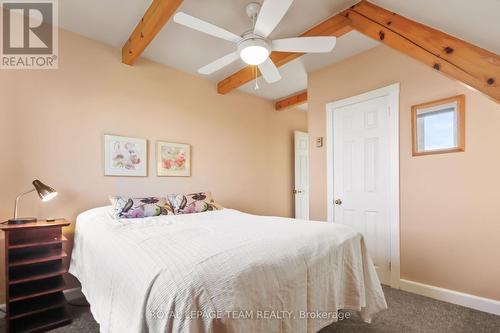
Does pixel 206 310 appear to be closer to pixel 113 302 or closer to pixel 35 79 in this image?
pixel 113 302

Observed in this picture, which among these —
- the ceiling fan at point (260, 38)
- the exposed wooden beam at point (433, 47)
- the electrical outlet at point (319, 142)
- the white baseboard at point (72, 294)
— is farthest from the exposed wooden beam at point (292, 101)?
the white baseboard at point (72, 294)

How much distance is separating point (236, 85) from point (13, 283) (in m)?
2.98

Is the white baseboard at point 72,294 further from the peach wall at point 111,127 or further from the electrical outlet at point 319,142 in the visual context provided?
the electrical outlet at point 319,142

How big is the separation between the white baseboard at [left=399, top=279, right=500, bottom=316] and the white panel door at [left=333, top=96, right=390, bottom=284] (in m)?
0.22

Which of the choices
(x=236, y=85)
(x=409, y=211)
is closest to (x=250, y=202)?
(x=236, y=85)

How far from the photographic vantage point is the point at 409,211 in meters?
2.53

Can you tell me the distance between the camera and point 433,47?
65.4 inches

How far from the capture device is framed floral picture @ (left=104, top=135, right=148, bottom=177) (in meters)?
2.68

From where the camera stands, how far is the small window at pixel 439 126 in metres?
2.23

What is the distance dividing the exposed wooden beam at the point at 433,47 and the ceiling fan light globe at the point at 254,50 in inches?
33.3

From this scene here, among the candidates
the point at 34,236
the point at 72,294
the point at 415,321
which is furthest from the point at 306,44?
the point at 72,294

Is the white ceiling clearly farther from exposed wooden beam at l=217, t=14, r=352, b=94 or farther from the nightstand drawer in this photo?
the nightstand drawer

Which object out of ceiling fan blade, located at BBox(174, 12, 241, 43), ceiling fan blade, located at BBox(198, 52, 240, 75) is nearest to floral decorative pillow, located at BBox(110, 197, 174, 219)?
ceiling fan blade, located at BBox(198, 52, 240, 75)

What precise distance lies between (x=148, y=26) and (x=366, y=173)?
2.65 metres
